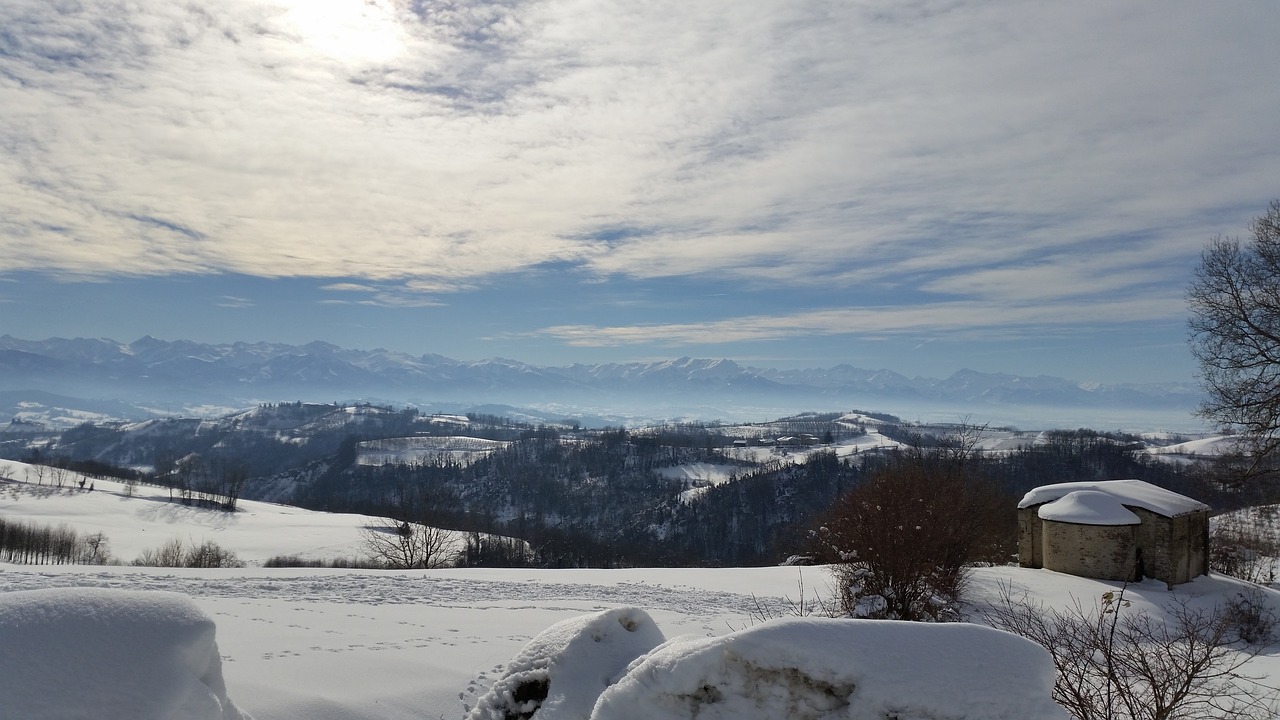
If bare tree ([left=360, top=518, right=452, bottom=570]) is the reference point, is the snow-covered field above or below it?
above

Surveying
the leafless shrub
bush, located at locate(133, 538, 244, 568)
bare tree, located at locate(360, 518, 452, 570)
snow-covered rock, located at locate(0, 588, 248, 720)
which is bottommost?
bush, located at locate(133, 538, 244, 568)

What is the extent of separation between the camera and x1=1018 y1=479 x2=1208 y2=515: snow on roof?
28163 millimetres

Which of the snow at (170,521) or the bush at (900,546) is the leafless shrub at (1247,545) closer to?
the bush at (900,546)

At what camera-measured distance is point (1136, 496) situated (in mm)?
29078

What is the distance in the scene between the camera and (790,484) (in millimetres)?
138250

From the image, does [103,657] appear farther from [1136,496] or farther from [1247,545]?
[1247,545]

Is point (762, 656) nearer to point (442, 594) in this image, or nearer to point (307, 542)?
point (442, 594)

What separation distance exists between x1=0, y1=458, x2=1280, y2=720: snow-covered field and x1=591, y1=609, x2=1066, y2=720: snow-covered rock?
11mm

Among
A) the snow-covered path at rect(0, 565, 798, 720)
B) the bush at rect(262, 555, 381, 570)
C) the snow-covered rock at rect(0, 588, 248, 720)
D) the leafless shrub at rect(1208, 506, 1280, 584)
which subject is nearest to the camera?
the snow-covered rock at rect(0, 588, 248, 720)

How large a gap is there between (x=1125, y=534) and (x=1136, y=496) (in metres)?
1.94

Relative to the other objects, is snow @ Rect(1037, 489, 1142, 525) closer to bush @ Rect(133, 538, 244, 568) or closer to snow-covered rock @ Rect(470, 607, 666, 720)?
snow-covered rock @ Rect(470, 607, 666, 720)

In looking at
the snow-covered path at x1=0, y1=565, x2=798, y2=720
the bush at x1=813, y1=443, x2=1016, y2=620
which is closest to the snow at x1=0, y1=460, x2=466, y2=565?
the snow-covered path at x1=0, y1=565, x2=798, y2=720

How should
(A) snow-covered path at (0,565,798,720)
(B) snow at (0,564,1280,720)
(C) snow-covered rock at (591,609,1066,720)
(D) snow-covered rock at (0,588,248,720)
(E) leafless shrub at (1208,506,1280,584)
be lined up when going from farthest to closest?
(E) leafless shrub at (1208,506,1280,584)
(A) snow-covered path at (0,565,798,720)
(B) snow at (0,564,1280,720)
(D) snow-covered rock at (0,588,248,720)
(C) snow-covered rock at (591,609,1066,720)

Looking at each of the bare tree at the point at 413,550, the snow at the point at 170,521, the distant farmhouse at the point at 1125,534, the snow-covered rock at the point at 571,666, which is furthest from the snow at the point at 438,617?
the snow at the point at 170,521
